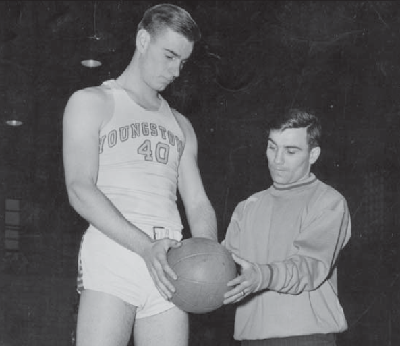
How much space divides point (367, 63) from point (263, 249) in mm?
4371

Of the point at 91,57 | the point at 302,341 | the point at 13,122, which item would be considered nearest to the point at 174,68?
the point at 302,341

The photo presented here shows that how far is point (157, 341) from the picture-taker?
215 centimetres

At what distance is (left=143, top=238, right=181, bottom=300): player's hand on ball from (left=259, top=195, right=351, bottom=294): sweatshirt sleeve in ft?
1.06

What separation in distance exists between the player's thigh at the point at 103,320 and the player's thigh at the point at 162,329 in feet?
0.21

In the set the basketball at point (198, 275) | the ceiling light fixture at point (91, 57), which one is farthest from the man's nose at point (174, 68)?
the ceiling light fixture at point (91, 57)

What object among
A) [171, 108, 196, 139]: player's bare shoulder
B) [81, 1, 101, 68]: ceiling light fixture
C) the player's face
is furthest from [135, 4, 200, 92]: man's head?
[81, 1, 101, 68]: ceiling light fixture

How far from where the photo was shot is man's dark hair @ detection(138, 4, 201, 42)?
7.86ft

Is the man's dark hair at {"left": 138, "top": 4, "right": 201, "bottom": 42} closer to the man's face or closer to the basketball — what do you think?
the man's face

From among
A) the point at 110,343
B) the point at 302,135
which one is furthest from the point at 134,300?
the point at 302,135

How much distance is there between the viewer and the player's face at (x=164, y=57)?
7.86ft

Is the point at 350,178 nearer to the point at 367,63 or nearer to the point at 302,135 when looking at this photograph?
the point at 367,63

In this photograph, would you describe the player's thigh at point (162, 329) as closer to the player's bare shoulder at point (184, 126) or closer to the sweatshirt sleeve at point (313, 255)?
the sweatshirt sleeve at point (313, 255)

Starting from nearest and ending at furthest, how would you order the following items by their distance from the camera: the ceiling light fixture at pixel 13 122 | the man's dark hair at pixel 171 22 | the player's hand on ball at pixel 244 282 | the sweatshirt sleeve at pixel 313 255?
1. the player's hand on ball at pixel 244 282
2. the sweatshirt sleeve at pixel 313 255
3. the man's dark hair at pixel 171 22
4. the ceiling light fixture at pixel 13 122

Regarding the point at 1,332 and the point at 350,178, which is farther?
the point at 350,178
